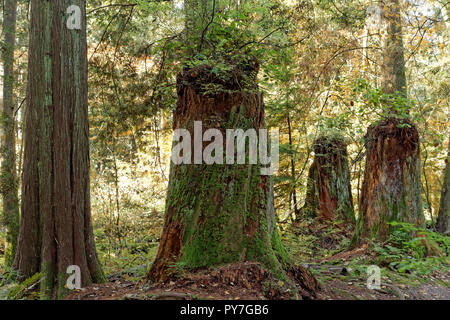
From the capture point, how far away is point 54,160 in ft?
13.5

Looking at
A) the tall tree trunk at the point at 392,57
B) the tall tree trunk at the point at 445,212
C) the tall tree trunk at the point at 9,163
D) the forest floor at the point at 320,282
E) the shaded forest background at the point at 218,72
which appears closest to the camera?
the forest floor at the point at 320,282

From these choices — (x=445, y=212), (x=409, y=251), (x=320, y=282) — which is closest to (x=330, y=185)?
(x=445, y=212)

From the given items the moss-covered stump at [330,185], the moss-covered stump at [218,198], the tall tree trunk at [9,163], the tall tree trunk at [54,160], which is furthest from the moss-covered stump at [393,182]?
the tall tree trunk at [9,163]

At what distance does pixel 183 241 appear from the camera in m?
4.28

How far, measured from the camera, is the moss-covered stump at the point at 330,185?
1076 cm

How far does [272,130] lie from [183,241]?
8.08 metres

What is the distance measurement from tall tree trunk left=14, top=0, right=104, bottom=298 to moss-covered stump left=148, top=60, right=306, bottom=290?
1.06 metres

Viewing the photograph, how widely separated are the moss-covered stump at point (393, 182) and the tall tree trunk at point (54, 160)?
5.33 meters

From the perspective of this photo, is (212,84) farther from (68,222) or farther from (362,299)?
(362,299)

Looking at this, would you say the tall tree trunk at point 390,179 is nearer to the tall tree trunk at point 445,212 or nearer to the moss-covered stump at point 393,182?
the moss-covered stump at point 393,182

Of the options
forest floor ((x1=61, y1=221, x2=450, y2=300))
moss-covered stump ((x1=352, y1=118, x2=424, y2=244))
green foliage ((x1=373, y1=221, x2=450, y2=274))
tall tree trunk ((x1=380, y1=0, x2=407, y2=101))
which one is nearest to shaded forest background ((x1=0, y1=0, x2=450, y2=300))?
tall tree trunk ((x1=380, y1=0, x2=407, y2=101))

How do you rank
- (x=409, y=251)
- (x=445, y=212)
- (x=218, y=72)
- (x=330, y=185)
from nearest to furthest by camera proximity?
(x=218, y=72)
(x=409, y=251)
(x=330, y=185)
(x=445, y=212)

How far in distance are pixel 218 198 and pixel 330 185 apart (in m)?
7.51

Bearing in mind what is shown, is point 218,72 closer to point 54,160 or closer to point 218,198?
point 218,198
